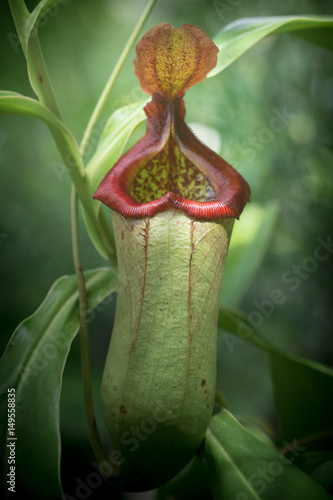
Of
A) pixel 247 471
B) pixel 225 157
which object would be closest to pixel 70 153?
pixel 247 471

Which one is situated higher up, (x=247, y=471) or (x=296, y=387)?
(x=247, y=471)

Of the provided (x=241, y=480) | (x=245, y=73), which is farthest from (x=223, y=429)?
(x=245, y=73)

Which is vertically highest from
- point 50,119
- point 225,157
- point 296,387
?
point 50,119

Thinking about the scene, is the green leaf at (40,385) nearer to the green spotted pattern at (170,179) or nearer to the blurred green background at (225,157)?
the green spotted pattern at (170,179)

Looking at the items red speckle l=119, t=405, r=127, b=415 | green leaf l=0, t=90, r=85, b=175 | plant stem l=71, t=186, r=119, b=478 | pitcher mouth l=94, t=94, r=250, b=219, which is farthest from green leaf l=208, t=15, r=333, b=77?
red speckle l=119, t=405, r=127, b=415

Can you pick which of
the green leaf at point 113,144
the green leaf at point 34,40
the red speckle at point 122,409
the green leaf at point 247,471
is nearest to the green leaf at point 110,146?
the green leaf at point 113,144

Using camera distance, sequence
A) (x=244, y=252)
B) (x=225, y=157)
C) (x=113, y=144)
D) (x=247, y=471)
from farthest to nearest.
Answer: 1. (x=225, y=157)
2. (x=244, y=252)
3. (x=113, y=144)
4. (x=247, y=471)

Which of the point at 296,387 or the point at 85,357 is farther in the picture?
the point at 296,387

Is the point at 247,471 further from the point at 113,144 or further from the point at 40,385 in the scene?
the point at 113,144

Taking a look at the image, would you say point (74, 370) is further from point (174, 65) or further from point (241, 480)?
point (174, 65)
